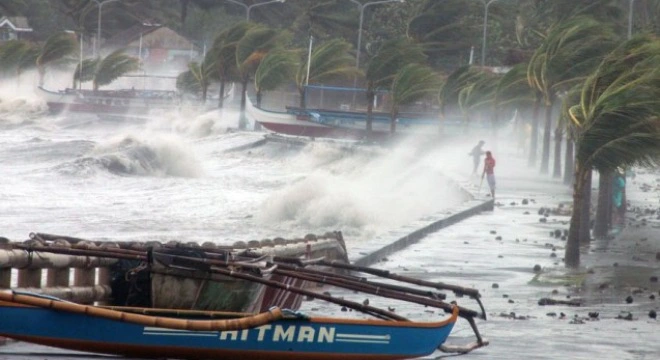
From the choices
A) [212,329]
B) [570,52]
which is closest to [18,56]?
[570,52]

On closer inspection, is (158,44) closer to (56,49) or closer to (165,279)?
(56,49)

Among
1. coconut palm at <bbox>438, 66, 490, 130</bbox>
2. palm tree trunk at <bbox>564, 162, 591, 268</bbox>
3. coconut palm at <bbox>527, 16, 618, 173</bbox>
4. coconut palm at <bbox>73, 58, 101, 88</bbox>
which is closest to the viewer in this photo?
palm tree trunk at <bbox>564, 162, 591, 268</bbox>

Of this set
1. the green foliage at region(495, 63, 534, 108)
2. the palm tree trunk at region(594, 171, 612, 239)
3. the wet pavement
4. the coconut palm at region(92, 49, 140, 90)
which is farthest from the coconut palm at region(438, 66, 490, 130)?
the coconut palm at region(92, 49, 140, 90)

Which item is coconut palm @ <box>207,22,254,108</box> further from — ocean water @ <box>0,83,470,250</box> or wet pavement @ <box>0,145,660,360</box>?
wet pavement @ <box>0,145,660,360</box>

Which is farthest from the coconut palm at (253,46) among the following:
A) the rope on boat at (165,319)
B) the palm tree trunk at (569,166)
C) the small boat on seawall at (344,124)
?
the rope on boat at (165,319)

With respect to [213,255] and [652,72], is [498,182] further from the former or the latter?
[213,255]

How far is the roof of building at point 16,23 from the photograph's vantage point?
130 meters

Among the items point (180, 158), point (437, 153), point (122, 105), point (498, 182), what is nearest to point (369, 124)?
point (437, 153)

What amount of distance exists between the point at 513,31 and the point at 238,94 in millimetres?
20899

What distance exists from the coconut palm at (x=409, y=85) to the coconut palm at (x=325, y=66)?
6787mm

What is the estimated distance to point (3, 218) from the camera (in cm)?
3222

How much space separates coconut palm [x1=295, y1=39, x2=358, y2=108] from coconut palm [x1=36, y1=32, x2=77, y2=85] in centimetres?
3335

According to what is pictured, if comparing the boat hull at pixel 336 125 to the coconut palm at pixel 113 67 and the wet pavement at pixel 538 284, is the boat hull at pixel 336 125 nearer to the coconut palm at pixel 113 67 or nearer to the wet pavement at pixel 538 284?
the coconut palm at pixel 113 67

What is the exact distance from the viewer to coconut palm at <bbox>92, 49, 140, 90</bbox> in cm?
9681
